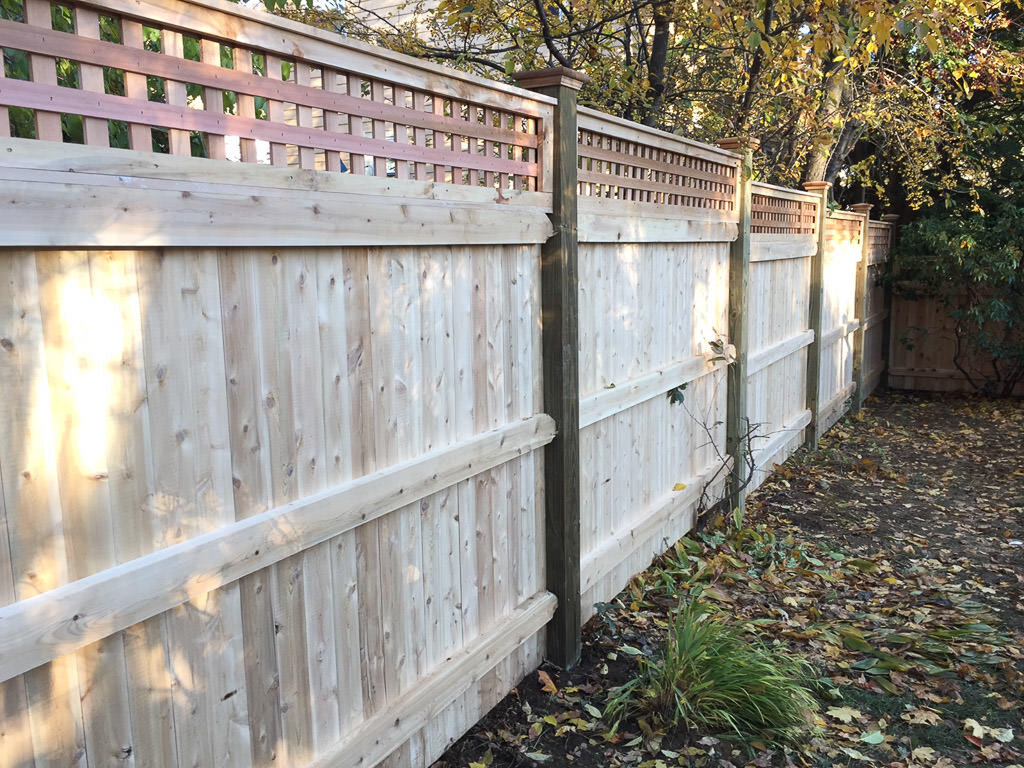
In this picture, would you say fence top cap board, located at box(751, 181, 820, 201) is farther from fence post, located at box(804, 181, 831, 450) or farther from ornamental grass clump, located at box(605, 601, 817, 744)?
ornamental grass clump, located at box(605, 601, 817, 744)

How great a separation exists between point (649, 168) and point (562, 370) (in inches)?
60.7

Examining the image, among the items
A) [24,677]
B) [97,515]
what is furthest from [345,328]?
[24,677]

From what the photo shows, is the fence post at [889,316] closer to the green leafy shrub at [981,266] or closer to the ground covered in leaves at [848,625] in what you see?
the green leafy shrub at [981,266]

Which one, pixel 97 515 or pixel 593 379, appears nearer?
pixel 97 515

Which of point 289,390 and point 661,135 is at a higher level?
point 661,135

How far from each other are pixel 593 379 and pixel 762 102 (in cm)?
485

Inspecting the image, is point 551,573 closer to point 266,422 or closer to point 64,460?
point 266,422

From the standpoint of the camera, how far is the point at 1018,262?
9938mm

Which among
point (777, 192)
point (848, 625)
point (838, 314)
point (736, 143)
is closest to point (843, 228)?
point (838, 314)

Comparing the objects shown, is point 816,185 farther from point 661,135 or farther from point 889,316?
point 889,316

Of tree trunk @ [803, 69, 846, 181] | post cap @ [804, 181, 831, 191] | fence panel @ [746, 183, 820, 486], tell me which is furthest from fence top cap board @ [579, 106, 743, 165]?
post cap @ [804, 181, 831, 191]

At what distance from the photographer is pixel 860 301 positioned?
1033 centimetres

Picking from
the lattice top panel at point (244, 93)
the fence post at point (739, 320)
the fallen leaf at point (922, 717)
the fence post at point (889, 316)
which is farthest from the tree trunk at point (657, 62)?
the fence post at point (889, 316)

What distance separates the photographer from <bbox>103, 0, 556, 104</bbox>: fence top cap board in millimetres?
1900
